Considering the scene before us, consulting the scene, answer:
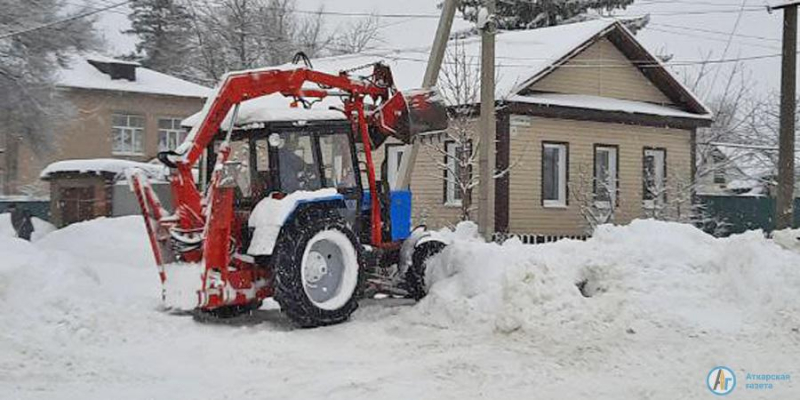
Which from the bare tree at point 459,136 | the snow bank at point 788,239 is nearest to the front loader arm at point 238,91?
the snow bank at point 788,239

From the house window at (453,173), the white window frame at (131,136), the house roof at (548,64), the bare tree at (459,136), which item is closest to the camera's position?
the bare tree at (459,136)

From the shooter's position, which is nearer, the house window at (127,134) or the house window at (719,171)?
the house window at (719,171)

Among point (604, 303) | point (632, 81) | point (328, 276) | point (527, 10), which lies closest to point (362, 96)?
point (328, 276)

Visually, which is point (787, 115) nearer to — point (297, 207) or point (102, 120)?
point (297, 207)

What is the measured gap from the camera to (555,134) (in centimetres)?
2342

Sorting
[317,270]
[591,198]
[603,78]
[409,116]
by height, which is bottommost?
[317,270]

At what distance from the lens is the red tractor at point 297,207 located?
32.9 feet

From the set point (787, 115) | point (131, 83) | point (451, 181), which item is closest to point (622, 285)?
point (787, 115)

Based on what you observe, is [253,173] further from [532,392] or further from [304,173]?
[532,392]

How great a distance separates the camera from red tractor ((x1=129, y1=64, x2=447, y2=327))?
10.0m

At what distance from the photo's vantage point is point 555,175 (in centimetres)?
2395

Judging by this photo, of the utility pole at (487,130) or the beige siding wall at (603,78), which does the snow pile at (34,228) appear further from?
the beige siding wall at (603,78)

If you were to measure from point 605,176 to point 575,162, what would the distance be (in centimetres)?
135

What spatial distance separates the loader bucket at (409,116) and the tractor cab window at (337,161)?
0.71 m
